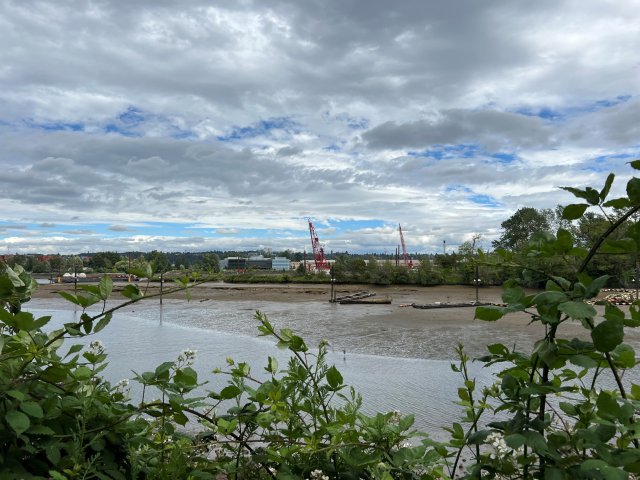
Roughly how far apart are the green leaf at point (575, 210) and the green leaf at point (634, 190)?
93mm

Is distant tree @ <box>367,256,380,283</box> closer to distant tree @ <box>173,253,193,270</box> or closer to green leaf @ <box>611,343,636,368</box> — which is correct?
distant tree @ <box>173,253,193,270</box>

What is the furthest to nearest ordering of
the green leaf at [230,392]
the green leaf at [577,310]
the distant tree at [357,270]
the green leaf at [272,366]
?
the distant tree at [357,270] < the green leaf at [272,366] < the green leaf at [230,392] < the green leaf at [577,310]

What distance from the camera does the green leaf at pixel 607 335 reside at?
1.01 m

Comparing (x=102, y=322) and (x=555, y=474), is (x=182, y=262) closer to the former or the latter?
(x=102, y=322)

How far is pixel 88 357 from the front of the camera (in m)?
1.73

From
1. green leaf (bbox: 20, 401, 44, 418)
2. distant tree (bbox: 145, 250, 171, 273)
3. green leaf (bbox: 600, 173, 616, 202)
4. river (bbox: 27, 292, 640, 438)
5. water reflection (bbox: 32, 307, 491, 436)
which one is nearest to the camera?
green leaf (bbox: 600, 173, 616, 202)

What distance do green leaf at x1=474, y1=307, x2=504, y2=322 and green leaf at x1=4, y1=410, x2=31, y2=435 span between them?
3.75 feet

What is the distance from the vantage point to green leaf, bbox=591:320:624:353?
39.8 inches

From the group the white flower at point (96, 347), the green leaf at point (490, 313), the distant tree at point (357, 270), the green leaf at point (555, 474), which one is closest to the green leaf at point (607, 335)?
the green leaf at point (490, 313)

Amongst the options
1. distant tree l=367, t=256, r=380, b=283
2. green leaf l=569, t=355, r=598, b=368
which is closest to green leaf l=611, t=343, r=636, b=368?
green leaf l=569, t=355, r=598, b=368

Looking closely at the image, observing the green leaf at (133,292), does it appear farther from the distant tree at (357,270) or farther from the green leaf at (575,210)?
the distant tree at (357,270)

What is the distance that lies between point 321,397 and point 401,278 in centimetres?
5654

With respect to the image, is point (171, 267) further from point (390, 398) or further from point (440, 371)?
point (440, 371)

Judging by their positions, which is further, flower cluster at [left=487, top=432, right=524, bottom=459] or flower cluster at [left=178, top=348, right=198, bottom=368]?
flower cluster at [left=178, top=348, right=198, bottom=368]
